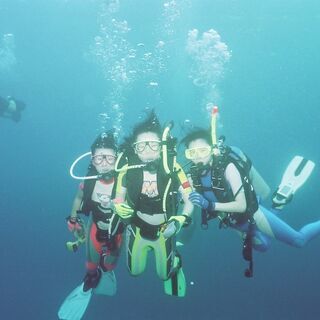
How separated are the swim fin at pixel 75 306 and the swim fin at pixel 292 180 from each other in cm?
445

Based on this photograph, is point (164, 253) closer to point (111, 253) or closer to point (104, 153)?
point (111, 253)

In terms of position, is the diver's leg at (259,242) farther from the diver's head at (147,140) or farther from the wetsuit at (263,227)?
the diver's head at (147,140)

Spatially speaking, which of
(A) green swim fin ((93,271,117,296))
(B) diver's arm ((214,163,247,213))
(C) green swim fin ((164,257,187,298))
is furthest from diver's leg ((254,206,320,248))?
(A) green swim fin ((93,271,117,296))

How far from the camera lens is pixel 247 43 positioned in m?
27.0

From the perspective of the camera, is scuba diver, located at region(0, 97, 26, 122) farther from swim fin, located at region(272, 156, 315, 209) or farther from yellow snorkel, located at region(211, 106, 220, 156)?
swim fin, located at region(272, 156, 315, 209)

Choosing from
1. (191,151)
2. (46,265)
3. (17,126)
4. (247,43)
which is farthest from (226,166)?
(17,126)

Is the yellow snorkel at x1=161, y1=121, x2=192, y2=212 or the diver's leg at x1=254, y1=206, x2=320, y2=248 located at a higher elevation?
the yellow snorkel at x1=161, y1=121, x2=192, y2=212

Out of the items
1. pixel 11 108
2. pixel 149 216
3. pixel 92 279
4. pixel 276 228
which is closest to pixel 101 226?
pixel 149 216

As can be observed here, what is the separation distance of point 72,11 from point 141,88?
53.4 feet

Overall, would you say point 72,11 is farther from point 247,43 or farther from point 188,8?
point 247,43

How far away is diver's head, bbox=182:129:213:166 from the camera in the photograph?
15.3 feet

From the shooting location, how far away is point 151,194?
4.79m

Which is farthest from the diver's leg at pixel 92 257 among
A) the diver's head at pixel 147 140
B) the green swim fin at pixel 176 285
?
the diver's head at pixel 147 140

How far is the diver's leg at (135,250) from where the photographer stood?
205 inches
